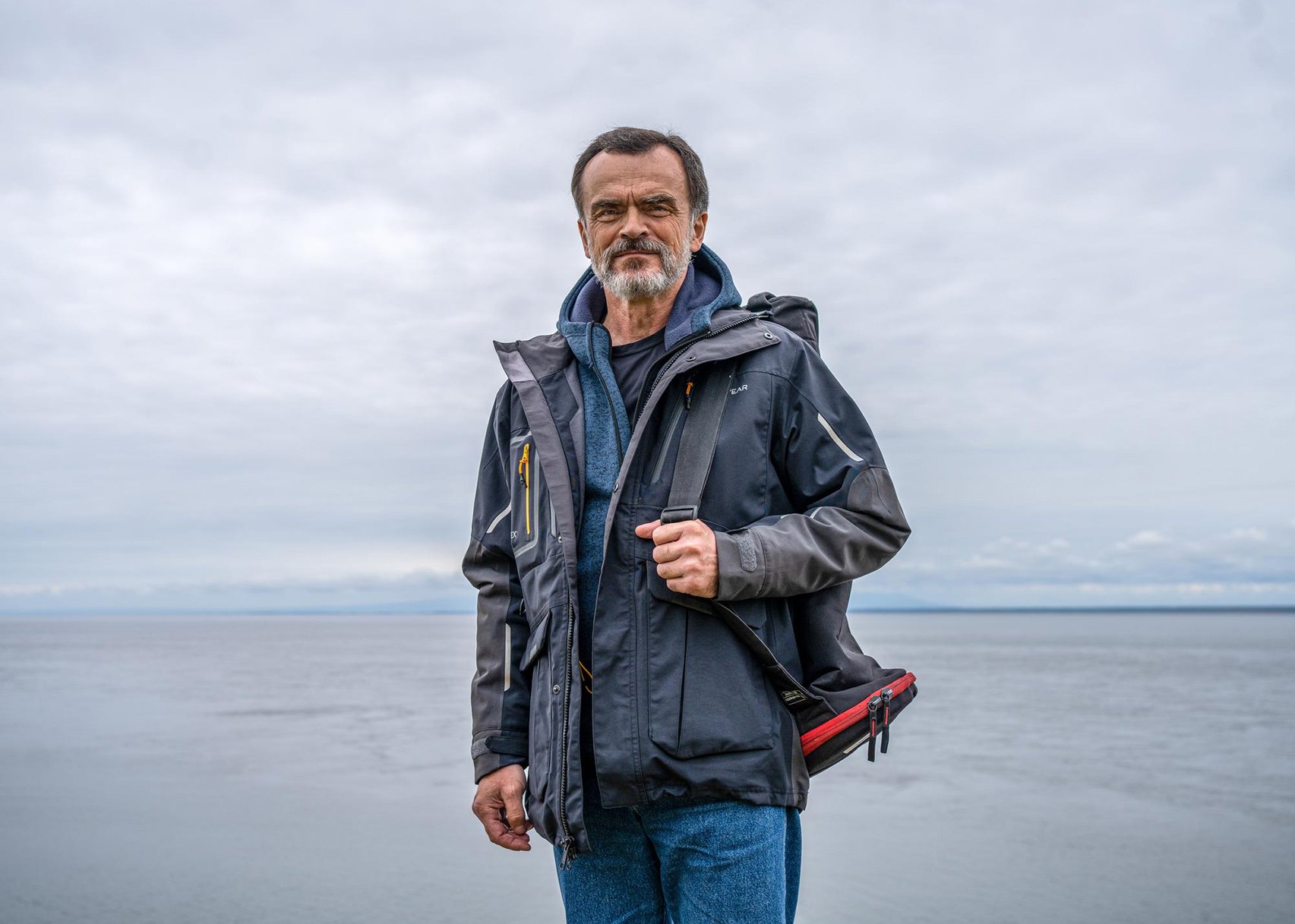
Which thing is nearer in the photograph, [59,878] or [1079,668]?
[59,878]

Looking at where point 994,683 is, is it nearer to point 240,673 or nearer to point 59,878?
point 240,673

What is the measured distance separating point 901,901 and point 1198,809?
14.3ft

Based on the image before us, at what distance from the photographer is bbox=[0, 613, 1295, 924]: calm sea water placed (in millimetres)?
6508

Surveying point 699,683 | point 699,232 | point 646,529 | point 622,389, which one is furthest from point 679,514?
point 699,232

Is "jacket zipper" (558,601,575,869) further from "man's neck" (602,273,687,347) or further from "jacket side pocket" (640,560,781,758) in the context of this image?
"man's neck" (602,273,687,347)

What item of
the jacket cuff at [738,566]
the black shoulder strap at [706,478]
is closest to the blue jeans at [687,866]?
the black shoulder strap at [706,478]

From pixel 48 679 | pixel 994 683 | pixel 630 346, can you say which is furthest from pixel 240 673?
pixel 630 346

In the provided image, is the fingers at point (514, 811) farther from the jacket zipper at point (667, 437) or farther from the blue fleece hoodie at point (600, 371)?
the jacket zipper at point (667, 437)

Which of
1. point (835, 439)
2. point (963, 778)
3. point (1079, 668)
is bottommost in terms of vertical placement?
point (1079, 668)

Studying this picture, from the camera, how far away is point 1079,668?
113ft

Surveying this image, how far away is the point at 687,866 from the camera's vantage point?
2137 millimetres

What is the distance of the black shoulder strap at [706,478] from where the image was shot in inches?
84.4

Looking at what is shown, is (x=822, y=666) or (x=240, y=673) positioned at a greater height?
(x=822, y=666)

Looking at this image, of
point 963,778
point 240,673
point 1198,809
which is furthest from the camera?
point 240,673
